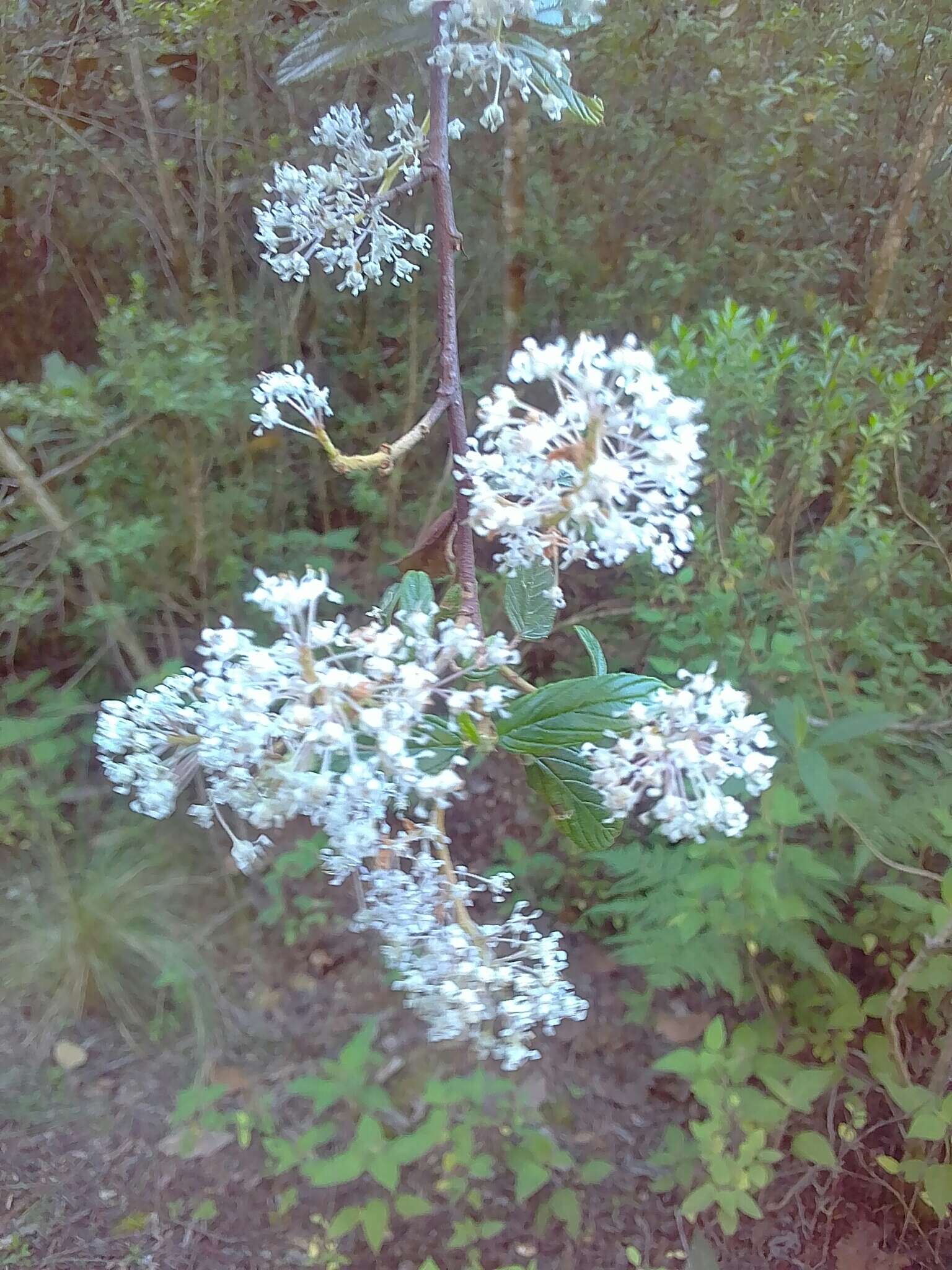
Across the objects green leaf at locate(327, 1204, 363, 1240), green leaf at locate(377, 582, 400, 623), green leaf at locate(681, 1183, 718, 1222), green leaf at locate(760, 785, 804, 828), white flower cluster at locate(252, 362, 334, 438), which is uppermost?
white flower cluster at locate(252, 362, 334, 438)

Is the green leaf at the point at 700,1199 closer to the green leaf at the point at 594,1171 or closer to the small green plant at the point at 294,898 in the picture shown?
the green leaf at the point at 594,1171

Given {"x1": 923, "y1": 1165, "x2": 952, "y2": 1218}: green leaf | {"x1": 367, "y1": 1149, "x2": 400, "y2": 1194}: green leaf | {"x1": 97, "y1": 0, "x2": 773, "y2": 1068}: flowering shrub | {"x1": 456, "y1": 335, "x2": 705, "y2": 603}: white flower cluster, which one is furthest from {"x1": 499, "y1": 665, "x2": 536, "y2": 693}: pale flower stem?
{"x1": 923, "y1": 1165, "x2": 952, "y2": 1218}: green leaf

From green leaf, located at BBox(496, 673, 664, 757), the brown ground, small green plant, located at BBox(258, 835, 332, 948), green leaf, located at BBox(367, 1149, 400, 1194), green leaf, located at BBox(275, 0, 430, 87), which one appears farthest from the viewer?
small green plant, located at BBox(258, 835, 332, 948)

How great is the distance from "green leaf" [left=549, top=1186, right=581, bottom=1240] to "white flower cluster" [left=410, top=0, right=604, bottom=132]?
1.13m

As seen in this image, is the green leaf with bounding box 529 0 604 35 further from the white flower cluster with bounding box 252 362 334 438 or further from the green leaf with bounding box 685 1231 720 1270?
the green leaf with bounding box 685 1231 720 1270

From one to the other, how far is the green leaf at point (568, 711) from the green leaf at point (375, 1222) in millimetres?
796

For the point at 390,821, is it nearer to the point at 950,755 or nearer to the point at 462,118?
the point at 950,755

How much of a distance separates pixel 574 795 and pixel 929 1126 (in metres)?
0.68

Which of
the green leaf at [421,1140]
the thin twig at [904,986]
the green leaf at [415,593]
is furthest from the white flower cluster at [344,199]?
the green leaf at [421,1140]

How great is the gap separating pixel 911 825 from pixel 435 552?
69 centimetres

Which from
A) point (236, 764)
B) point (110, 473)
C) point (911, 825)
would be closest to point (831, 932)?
point (911, 825)

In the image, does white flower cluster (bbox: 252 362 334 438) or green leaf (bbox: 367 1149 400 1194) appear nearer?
white flower cluster (bbox: 252 362 334 438)

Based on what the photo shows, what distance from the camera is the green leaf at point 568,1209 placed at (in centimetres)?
104

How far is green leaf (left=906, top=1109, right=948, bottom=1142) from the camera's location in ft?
2.85
